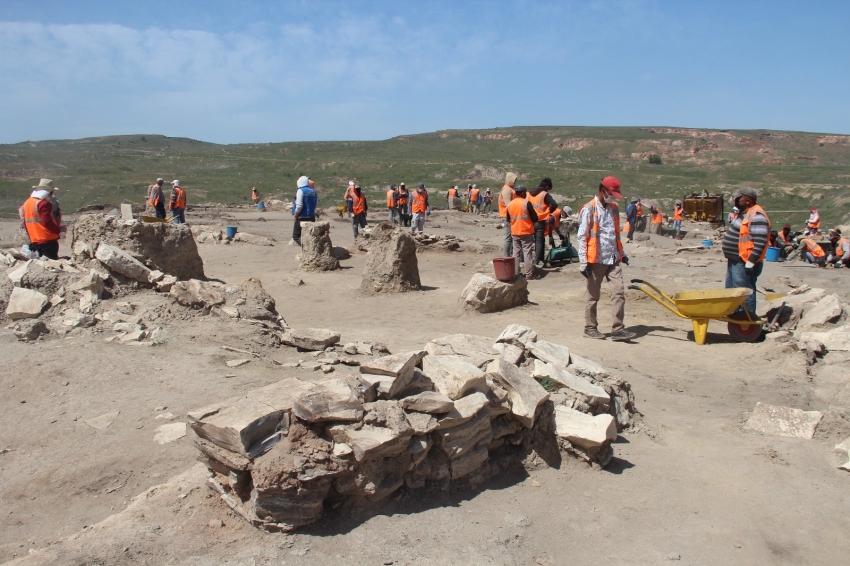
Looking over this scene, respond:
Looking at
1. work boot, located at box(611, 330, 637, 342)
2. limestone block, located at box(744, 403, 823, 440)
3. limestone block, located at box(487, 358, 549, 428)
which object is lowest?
work boot, located at box(611, 330, 637, 342)

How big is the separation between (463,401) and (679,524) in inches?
55.8

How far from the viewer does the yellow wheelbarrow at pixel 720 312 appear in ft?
24.4

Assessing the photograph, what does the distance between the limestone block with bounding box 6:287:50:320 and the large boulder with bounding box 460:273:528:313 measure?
5.31 metres

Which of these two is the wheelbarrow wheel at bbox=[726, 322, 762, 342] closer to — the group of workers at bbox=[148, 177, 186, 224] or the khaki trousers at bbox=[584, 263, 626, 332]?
the khaki trousers at bbox=[584, 263, 626, 332]

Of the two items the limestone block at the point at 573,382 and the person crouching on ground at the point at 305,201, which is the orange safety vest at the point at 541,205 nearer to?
the person crouching on ground at the point at 305,201

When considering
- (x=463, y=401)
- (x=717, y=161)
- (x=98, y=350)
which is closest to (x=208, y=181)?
(x=98, y=350)

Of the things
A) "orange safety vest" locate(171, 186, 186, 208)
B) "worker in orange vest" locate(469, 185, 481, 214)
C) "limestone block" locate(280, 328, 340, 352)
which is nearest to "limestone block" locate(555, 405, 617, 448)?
"limestone block" locate(280, 328, 340, 352)

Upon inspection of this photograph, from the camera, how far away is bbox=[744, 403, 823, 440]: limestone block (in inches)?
200

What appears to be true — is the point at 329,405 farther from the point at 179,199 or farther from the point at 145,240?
the point at 179,199

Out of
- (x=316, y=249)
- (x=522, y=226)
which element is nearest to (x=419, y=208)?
(x=316, y=249)

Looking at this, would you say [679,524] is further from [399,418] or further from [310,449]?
[310,449]

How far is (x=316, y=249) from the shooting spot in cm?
1341

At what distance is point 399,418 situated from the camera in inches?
144

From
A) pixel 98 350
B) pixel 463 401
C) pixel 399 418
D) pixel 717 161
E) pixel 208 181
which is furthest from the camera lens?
pixel 717 161
